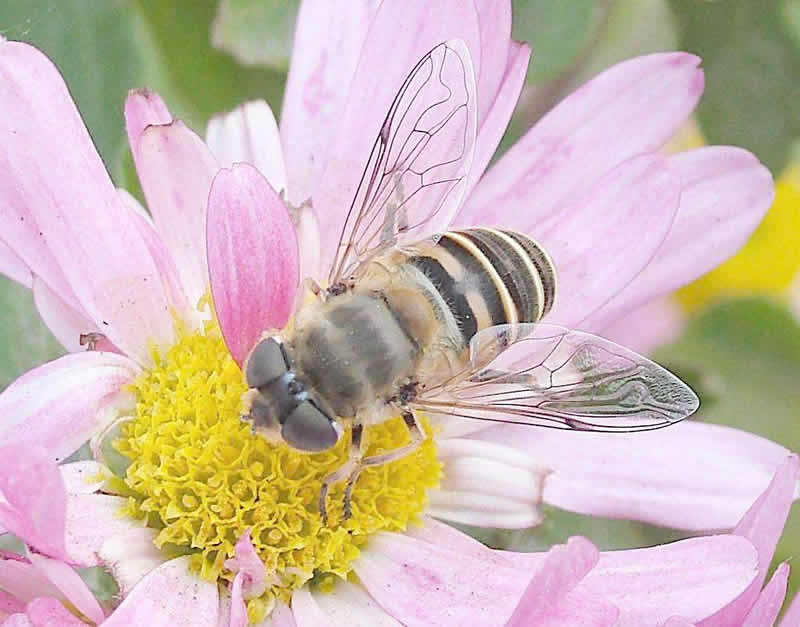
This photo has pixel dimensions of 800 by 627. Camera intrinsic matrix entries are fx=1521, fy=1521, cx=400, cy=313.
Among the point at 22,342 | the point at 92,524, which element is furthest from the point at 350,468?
the point at 22,342

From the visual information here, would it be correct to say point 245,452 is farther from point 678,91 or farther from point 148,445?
point 678,91

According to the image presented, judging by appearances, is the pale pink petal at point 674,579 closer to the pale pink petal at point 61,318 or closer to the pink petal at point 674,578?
the pink petal at point 674,578

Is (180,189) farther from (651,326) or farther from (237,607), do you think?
(651,326)

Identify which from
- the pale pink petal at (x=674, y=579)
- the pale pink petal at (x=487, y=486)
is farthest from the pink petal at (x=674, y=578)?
the pale pink petal at (x=487, y=486)

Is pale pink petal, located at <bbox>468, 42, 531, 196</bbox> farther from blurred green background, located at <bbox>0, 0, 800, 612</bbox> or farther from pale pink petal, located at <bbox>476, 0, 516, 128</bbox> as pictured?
blurred green background, located at <bbox>0, 0, 800, 612</bbox>

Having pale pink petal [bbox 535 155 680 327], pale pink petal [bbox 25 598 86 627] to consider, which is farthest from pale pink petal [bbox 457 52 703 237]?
pale pink petal [bbox 25 598 86 627]

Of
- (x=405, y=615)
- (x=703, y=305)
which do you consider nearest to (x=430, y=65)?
(x=405, y=615)

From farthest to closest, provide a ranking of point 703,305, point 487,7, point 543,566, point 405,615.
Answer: point 703,305, point 487,7, point 405,615, point 543,566
